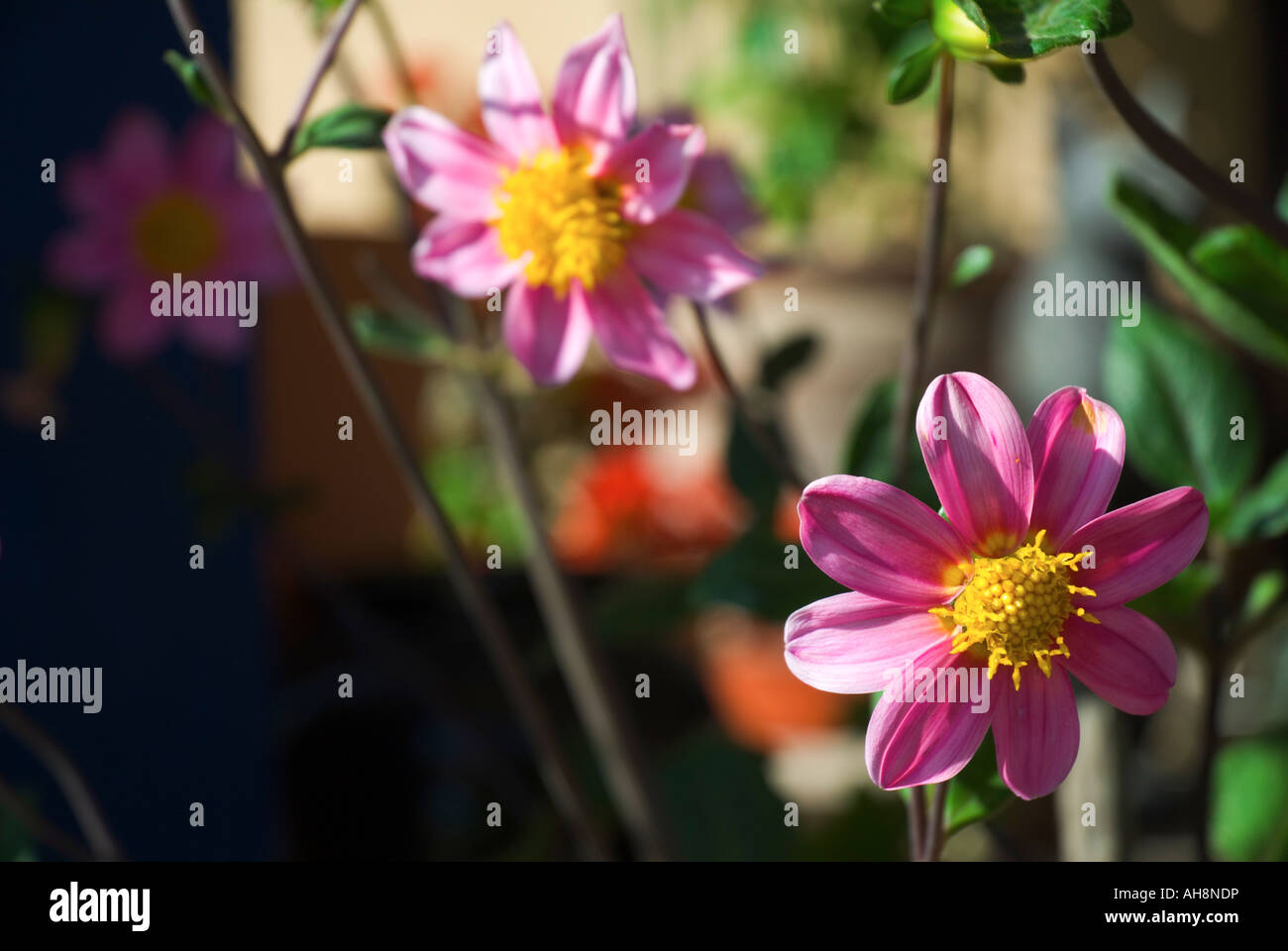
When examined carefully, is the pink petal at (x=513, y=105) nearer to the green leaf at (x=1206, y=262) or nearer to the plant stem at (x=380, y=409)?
the plant stem at (x=380, y=409)

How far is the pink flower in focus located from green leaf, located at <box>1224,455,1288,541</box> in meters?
0.46

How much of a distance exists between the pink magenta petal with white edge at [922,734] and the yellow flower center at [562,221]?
147mm

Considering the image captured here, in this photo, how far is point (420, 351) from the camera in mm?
402

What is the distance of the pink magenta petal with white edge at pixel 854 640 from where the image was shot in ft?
0.83

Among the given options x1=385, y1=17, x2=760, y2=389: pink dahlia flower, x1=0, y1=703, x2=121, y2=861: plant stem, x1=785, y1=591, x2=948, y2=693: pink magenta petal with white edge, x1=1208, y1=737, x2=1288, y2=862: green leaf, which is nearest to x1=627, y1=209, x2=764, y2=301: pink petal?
x1=385, y1=17, x2=760, y2=389: pink dahlia flower

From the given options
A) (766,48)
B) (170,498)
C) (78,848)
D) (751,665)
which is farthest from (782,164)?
(78,848)

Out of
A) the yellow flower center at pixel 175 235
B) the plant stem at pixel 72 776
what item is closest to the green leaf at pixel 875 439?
the plant stem at pixel 72 776

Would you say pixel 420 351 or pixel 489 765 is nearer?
pixel 420 351

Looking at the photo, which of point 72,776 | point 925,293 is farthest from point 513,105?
point 72,776

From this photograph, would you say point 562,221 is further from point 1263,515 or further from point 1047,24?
point 1263,515

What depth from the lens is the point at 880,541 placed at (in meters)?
0.26

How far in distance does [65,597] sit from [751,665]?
2.62 feet

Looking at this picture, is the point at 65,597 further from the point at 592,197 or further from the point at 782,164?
the point at 782,164

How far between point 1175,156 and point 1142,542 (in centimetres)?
10
